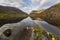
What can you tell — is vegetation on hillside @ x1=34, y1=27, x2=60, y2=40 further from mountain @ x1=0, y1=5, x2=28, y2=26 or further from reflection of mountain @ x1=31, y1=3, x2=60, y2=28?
mountain @ x1=0, y1=5, x2=28, y2=26

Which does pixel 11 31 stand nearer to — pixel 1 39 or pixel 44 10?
pixel 1 39

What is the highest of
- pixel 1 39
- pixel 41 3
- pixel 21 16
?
pixel 41 3

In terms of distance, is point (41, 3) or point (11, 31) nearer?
point (11, 31)

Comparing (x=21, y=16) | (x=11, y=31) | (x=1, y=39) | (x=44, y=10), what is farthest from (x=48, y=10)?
(x=1, y=39)

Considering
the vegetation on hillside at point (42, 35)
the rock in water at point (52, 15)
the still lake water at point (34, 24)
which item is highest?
the rock in water at point (52, 15)

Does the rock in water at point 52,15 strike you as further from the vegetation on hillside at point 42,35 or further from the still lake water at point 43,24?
the vegetation on hillside at point 42,35

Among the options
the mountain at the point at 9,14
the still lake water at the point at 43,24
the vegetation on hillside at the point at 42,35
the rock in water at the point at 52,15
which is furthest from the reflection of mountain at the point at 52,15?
the mountain at the point at 9,14

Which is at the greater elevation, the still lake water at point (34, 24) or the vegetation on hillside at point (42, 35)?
the still lake water at point (34, 24)
